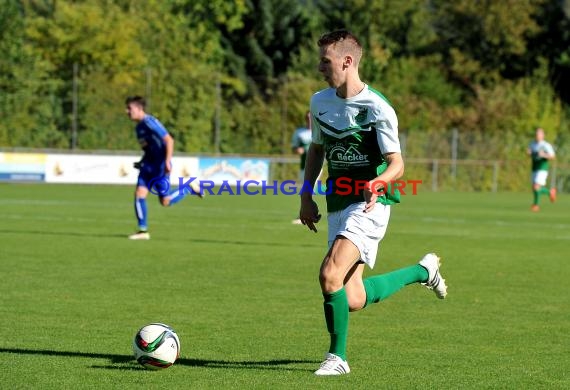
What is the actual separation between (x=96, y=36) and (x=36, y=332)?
1691 inches

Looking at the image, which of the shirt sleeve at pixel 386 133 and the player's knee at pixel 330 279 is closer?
the player's knee at pixel 330 279

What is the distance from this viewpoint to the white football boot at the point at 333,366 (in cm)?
654

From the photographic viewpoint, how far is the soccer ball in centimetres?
661

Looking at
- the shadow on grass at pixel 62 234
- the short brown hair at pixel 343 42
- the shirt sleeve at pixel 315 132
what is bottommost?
the shadow on grass at pixel 62 234

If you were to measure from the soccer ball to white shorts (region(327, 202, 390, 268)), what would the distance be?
118 cm

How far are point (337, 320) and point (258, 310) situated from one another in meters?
2.85

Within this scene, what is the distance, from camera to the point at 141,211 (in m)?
16.6

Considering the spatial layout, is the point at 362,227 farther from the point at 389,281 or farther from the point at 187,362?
the point at 187,362

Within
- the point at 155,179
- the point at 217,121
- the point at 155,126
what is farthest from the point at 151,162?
the point at 217,121

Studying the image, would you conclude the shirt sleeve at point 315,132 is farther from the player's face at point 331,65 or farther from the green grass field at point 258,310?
the green grass field at point 258,310

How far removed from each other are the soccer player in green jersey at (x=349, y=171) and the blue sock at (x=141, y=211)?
9.75m

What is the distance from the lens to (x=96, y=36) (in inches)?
1953

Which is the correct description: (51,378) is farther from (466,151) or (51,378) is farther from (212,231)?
(466,151)

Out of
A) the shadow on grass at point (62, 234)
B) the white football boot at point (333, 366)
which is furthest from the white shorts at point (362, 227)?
the shadow on grass at point (62, 234)
